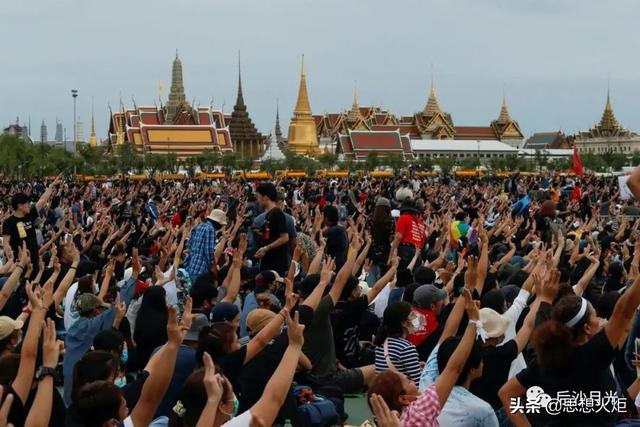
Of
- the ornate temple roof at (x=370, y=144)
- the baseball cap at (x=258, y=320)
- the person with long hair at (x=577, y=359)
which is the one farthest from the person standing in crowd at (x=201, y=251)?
the ornate temple roof at (x=370, y=144)

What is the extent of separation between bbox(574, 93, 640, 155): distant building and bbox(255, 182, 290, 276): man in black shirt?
363 feet

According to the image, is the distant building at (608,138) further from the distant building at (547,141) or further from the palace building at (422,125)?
the palace building at (422,125)

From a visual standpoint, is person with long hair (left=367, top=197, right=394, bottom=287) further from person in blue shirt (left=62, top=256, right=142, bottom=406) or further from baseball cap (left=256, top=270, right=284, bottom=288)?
person in blue shirt (left=62, top=256, right=142, bottom=406)

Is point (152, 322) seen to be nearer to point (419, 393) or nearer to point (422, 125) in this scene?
point (419, 393)

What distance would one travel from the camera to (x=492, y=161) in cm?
7644

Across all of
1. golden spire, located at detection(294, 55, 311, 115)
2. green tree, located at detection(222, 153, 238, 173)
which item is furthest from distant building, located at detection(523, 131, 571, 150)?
green tree, located at detection(222, 153, 238, 173)

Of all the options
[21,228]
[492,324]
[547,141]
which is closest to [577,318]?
[492,324]

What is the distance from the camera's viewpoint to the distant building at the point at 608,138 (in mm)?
117062

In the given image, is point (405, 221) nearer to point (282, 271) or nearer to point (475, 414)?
point (282, 271)

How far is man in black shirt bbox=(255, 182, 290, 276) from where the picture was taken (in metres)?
9.02

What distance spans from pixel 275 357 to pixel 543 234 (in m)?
7.71

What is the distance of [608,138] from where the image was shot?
118500 mm

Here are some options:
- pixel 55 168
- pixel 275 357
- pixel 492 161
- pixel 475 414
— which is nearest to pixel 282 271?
pixel 275 357

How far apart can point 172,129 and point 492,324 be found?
→ 73.1 m
